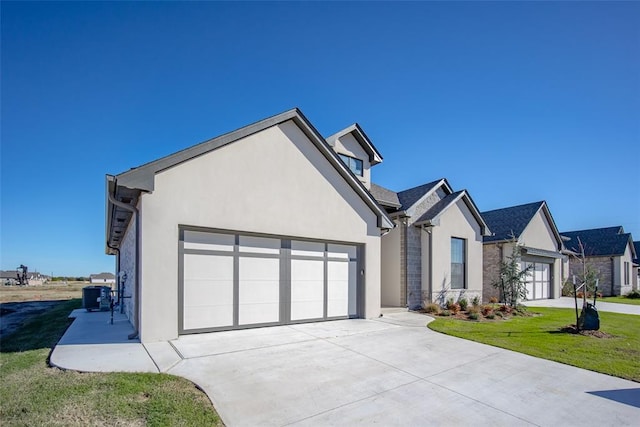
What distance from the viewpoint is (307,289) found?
1084cm

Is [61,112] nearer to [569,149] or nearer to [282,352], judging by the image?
[282,352]

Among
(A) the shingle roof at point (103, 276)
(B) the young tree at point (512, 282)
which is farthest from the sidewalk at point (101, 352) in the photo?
(A) the shingle roof at point (103, 276)

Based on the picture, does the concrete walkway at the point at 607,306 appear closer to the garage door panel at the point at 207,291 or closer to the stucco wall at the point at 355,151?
the stucco wall at the point at 355,151

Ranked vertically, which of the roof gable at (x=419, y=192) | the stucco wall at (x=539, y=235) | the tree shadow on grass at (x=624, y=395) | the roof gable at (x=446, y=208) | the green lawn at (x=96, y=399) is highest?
the roof gable at (x=419, y=192)

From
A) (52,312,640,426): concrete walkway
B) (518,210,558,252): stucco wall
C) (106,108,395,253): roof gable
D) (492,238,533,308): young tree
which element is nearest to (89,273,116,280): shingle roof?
(106,108,395,253): roof gable

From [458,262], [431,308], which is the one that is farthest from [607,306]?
[431,308]

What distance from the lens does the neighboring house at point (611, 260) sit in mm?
29969

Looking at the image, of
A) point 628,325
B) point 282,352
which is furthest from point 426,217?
point 282,352

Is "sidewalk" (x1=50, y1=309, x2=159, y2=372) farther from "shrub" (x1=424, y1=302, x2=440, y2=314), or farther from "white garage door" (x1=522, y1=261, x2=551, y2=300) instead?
"white garage door" (x1=522, y1=261, x2=551, y2=300)

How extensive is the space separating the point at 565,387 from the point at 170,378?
→ 6703 millimetres

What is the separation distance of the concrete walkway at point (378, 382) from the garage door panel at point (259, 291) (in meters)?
0.83

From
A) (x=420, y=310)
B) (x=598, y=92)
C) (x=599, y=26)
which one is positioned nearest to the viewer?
(x=599, y=26)

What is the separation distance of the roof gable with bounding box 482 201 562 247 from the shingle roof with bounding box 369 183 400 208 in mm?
7741

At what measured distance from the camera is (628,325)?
12484 mm
